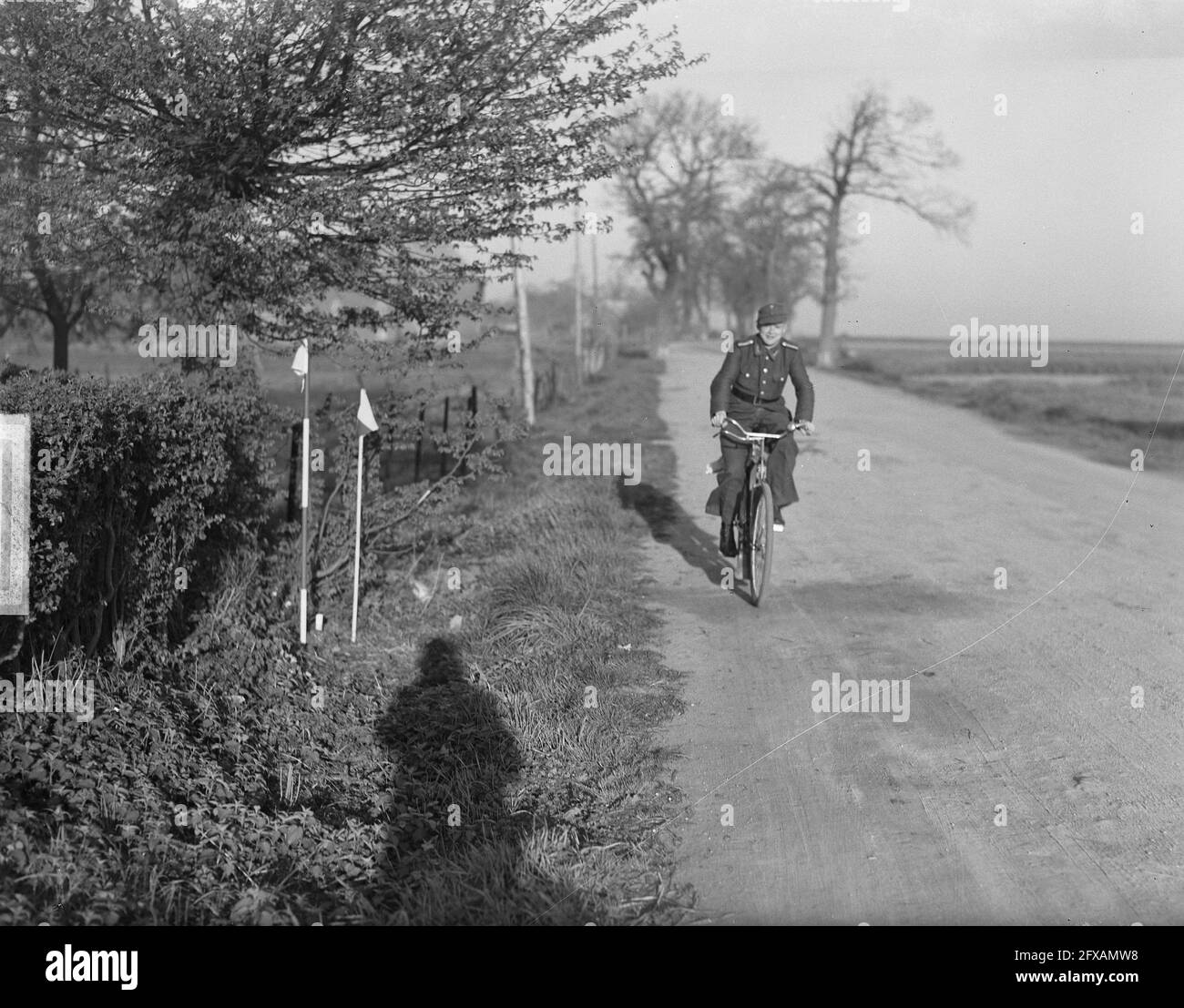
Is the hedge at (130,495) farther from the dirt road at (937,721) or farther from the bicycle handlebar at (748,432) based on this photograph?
the bicycle handlebar at (748,432)

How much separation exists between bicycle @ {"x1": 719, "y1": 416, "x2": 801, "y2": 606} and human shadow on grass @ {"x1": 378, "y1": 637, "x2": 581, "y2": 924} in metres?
2.32

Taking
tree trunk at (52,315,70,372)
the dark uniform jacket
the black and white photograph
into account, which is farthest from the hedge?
tree trunk at (52,315,70,372)

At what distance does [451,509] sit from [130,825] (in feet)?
23.5

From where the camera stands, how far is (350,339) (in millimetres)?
8711

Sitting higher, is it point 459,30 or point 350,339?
point 459,30

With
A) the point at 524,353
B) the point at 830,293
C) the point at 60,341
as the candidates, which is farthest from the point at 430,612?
the point at 830,293

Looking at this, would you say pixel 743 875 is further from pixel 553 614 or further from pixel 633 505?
pixel 633 505

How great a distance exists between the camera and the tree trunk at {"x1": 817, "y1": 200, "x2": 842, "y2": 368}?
167ft

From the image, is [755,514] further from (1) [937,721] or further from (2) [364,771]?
(2) [364,771]

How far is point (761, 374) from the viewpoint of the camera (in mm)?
9039

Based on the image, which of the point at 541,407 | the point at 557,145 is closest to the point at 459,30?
the point at 557,145
